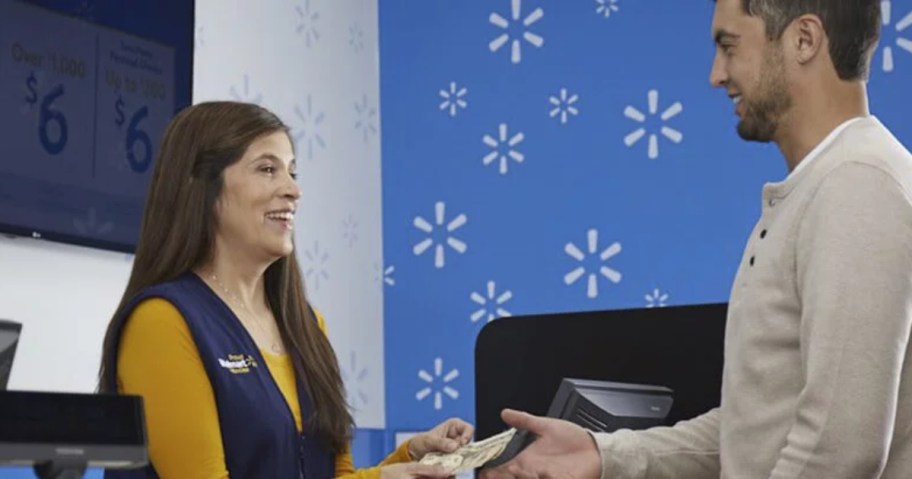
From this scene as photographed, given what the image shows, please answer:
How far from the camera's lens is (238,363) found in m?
2.59

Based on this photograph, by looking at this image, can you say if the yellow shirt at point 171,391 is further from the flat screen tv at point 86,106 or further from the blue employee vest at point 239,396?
the flat screen tv at point 86,106

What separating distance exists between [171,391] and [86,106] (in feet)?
4.89

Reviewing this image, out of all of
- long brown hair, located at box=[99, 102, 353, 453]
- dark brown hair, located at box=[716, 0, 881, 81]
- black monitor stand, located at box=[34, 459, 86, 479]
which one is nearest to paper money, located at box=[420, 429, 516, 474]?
long brown hair, located at box=[99, 102, 353, 453]

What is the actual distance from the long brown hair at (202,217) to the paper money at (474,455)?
0.30 meters

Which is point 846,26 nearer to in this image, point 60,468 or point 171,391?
point 60,468

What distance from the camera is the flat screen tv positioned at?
347 centimetres

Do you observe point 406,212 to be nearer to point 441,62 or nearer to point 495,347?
point 441,62

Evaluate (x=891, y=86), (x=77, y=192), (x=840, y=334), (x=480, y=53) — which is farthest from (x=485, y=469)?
(x=480, y=53)

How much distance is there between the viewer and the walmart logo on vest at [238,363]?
101 inches

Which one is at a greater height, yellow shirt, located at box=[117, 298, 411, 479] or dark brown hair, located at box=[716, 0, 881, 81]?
dark brown hair, located at box=[716, 0, 881, 81]

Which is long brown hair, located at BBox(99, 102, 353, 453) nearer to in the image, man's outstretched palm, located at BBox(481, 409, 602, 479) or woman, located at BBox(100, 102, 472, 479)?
woman, located at BBox(100, 102, 472, 479)


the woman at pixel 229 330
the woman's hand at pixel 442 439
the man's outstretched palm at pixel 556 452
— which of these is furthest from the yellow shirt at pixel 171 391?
the man's outstretched palm at pixel 556 452

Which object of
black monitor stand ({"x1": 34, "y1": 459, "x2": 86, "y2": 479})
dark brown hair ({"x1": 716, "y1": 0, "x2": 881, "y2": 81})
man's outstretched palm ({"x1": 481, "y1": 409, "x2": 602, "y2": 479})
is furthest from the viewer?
man's outstretched palm ({"x1": 481, "y1": 409, "x2": 602, "y2": 479})

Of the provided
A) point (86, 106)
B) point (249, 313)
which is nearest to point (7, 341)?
point (249, 313)
